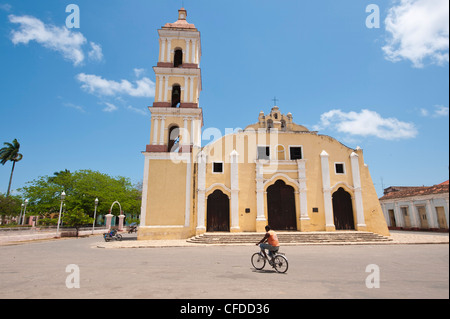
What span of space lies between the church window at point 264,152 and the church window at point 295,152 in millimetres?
1995

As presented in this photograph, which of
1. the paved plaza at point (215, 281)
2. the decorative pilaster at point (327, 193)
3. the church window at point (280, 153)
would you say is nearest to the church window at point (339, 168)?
the decorative pilaster at point (327, 193)

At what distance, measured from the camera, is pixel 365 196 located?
821 inches

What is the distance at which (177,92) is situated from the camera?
Result: 24.3m

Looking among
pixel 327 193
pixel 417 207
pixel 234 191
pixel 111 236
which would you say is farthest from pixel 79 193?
pixel 417 207

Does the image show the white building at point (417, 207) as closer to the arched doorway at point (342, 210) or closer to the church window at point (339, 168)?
the arched doorway at point (342, 210)

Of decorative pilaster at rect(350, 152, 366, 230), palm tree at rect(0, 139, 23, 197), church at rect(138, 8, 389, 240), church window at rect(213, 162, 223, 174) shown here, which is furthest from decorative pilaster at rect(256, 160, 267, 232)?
palm tree at rect(0, 139, 23, 197)

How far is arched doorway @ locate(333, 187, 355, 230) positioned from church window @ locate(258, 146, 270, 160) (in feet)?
21.1

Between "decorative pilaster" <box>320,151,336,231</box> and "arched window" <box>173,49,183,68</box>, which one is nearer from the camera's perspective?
"decorative pilaster" <box>320,151,336,231</box>

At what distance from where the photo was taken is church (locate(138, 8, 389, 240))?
19828 millimetres

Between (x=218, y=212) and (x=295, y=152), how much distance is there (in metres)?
8.39

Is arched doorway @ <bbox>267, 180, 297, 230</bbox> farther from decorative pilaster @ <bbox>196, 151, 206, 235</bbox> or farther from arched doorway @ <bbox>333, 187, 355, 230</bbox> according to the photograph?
decorative pilaster @ <bbox>196, 151, 206, 235</bbox>
